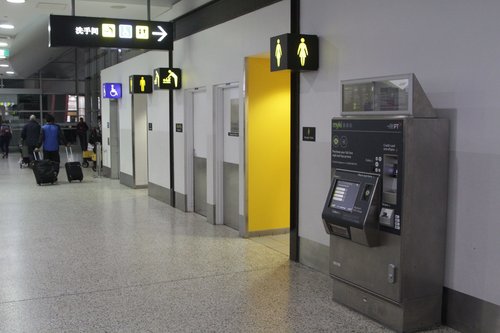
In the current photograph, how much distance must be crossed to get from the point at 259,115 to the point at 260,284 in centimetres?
254

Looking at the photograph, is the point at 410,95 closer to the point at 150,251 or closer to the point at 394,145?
the point at 394,145

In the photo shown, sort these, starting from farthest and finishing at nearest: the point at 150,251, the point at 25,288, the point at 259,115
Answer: the point at 259,115, the point at 150,251, the point at 25,288

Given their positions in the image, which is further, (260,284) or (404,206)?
(260,284)

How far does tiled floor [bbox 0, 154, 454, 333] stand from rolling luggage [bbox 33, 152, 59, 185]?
11.4 ft

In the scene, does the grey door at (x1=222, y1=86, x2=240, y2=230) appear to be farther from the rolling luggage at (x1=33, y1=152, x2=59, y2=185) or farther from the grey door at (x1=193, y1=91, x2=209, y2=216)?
the rolling luggage at (x1=33, y1=152, x2=59, y2=185)

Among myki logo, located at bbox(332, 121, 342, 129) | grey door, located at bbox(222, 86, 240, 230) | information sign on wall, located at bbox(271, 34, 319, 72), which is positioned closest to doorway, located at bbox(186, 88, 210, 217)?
grey door, located at bbox(222, 86, 240, 230)

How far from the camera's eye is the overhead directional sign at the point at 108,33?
6.61 meters

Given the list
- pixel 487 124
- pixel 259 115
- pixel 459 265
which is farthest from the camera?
pixel 259 115

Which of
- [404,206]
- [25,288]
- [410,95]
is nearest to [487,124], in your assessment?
[410,95]

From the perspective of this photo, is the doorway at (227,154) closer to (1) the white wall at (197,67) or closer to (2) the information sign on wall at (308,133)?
(1) the white wall at (197,67)

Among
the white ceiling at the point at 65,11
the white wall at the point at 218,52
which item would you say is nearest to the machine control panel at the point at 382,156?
the white wall at the point at 218,52

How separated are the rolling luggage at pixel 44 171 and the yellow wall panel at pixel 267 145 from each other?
6.71 metres

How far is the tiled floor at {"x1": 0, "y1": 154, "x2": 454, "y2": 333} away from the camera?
4039 millimetres

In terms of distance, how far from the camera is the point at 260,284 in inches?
194
